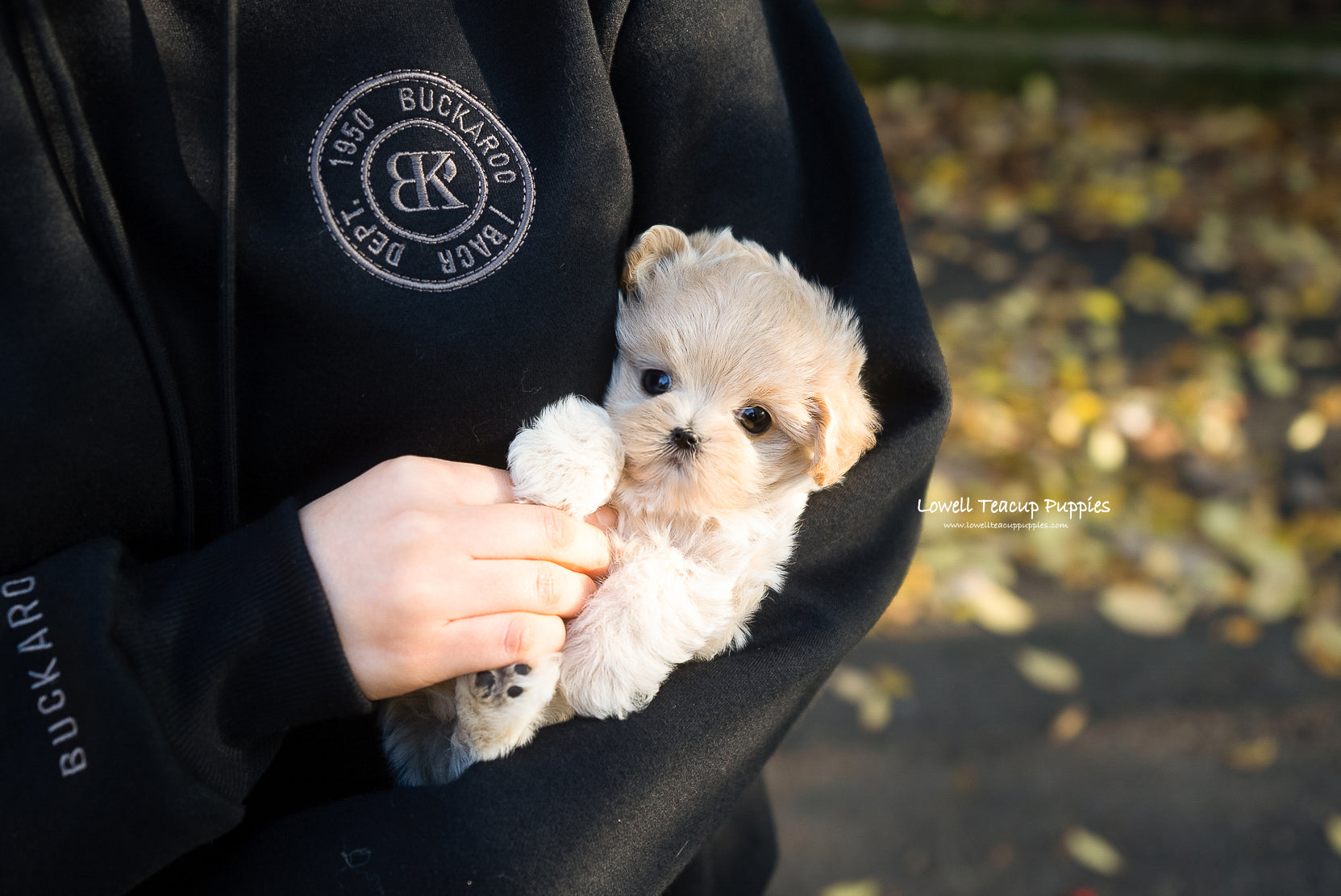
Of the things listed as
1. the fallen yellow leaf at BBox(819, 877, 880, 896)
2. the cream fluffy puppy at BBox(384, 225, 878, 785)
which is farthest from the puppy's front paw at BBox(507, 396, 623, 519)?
the fallen yellow leaf at BBox(819, 877, 880, 896)

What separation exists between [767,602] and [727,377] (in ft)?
1.56

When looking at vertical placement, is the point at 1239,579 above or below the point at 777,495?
below

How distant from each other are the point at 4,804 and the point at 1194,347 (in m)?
5.45

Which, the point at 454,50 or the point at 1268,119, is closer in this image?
the point at 454,50

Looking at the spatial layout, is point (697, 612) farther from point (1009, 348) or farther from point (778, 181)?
point (1009, 348)

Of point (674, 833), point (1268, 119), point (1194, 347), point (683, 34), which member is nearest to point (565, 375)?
point (683, 34)

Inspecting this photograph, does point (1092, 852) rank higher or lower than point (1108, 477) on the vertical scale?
lower

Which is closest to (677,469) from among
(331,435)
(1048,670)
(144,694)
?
(331,435)

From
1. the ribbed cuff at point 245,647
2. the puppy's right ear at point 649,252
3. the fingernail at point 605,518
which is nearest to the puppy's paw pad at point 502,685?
the ribbed cuff at point 245,647

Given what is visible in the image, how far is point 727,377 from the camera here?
5.89 feet

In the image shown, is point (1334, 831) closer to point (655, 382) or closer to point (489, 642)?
point (655, 382)

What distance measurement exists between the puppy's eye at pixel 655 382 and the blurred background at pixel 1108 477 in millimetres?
2095

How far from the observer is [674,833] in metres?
1.47

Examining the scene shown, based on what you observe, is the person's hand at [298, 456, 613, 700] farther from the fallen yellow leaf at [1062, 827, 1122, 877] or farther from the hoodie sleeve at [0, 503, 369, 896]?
the fallen yellow leaf at [1062, 827, 1122, 877]
